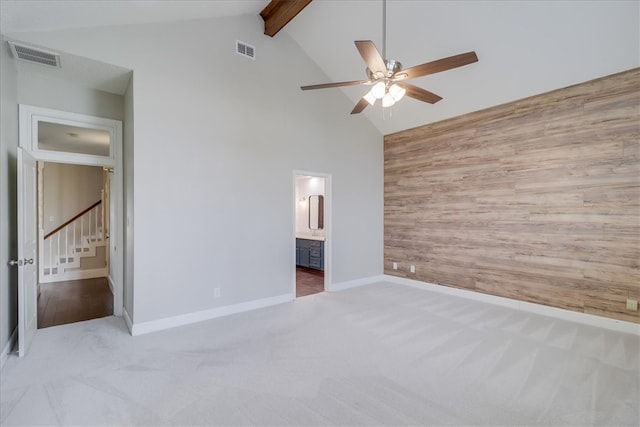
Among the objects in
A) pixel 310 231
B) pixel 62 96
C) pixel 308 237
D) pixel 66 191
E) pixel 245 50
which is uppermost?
pixel 245 50

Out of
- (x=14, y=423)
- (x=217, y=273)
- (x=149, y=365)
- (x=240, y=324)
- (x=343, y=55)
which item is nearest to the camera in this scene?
(x=14, y=423)

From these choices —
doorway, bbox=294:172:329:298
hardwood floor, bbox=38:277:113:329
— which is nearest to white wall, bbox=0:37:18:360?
hardwood floor, bbox=38:277:113:329

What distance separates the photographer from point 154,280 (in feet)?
11.1

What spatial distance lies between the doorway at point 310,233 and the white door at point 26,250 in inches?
147

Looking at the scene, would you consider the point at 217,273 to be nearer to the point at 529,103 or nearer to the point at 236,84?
the point at 236,84

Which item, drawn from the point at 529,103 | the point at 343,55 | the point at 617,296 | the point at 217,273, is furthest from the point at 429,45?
the point at 217,273

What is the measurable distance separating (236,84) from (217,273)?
2.61m

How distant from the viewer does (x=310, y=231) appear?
7648 millimetres

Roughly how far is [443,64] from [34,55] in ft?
13.2

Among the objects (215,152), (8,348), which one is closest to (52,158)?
(215,152)

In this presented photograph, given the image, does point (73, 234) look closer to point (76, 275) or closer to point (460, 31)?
point (76, 275)

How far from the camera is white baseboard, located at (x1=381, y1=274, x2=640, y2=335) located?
339 centimetres

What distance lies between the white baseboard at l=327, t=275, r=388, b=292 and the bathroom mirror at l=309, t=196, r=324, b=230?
6.71 feet

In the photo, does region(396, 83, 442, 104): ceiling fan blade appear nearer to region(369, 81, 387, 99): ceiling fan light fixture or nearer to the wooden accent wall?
region(369, 81, 387, 99): ceiling fan light fixture
